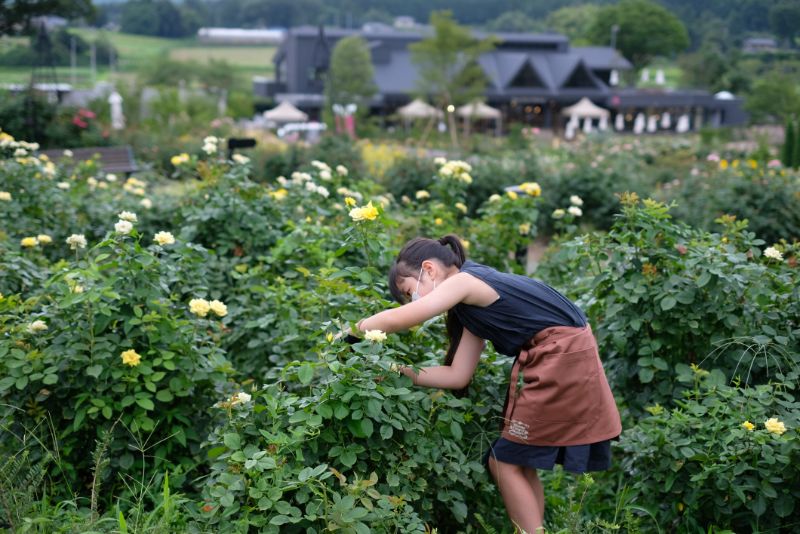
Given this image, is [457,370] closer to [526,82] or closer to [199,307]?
[199,307]

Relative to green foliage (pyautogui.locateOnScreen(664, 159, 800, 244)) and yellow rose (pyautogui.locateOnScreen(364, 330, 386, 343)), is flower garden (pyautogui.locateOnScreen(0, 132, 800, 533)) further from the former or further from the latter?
green foliage (pyautogui.locateOnScreen(664, 159, 800, 244))

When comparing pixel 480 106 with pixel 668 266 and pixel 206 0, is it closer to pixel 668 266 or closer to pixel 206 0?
pixel 668 266

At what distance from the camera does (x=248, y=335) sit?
3662 millimetres

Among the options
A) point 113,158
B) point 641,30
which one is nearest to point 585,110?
point 113,158

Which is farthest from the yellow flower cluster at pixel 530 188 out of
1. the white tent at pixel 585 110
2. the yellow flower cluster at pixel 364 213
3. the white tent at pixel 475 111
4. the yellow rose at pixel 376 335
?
the white tent at pixel 585 110

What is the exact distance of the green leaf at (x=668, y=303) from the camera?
117 inches

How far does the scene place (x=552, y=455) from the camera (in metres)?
2.52

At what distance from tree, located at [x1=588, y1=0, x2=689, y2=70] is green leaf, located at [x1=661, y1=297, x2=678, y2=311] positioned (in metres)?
68.2

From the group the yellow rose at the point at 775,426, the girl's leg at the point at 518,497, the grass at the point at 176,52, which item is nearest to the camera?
the yellow rose at the point at 775,426

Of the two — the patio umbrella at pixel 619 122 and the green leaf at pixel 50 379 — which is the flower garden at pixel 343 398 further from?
the patio umbrella at pixel 619 122

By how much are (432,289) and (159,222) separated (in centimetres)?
318

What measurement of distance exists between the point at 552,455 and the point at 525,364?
29 centimetres

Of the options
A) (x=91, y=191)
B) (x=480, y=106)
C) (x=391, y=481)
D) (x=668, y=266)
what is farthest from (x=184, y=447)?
(x=480, y=106)

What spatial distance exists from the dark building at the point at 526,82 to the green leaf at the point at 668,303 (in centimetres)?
3377
